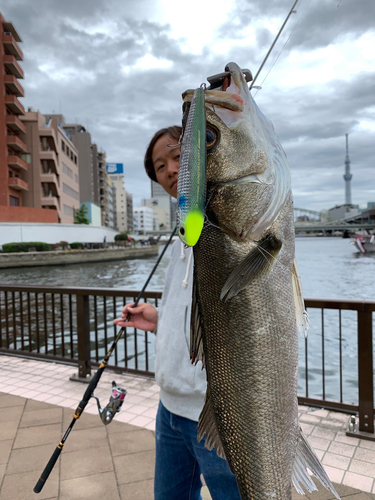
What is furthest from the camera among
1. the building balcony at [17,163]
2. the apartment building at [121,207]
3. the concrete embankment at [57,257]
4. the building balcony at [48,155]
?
the apartment building at [121,207]

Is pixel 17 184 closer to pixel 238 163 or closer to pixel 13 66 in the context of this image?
pixel 13 66

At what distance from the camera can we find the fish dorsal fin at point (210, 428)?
98 centimetres

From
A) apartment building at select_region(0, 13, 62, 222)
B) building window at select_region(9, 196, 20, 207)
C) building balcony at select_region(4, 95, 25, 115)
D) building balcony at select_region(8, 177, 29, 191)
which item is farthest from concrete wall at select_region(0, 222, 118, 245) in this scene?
building balcony at select_region(4, 95, 25, 115)

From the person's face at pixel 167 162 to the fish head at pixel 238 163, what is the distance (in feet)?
2.92

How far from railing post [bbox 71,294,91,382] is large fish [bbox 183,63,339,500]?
441 cm

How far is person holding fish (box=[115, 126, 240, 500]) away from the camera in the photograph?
133 centimetres

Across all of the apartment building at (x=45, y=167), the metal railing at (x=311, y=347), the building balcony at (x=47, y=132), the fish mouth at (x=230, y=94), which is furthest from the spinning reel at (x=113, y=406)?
the building balcony at (x=47, y=132)

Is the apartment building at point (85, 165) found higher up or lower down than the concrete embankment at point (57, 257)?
higher up

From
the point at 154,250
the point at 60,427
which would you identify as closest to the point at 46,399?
the point at 60,427

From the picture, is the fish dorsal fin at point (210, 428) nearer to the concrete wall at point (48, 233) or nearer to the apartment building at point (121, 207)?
the concrete wall at point (48, 233)

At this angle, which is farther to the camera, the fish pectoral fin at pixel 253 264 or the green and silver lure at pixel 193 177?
the fish pectoral fin at pixel 253 264

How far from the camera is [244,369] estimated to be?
0.90 metres

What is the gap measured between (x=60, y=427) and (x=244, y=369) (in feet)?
12.0

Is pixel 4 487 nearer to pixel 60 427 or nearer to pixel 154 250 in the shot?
pixel 60 427
